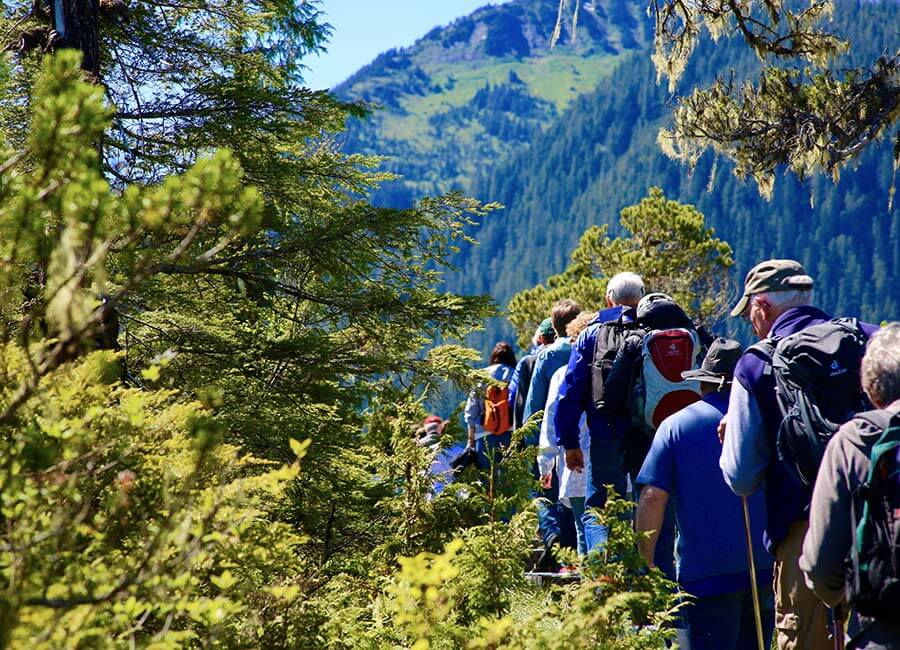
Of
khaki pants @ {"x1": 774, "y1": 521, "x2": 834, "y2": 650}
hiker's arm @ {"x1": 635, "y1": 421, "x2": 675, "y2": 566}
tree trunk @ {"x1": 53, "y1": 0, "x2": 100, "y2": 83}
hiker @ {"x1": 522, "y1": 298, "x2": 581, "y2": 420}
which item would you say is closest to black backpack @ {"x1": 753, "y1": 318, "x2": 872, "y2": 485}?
khaki pants @ {"x1": 774, "y1": 521, "x2": 834, "y2": 650}

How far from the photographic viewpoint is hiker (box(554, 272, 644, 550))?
5.38 meters

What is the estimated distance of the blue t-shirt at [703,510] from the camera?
3.78 meters

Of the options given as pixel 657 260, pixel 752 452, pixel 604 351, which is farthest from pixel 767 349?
pixel 657 260

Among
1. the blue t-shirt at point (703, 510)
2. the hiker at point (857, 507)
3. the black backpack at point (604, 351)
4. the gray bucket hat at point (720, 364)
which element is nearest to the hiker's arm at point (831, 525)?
the hiker at point (857, 507)

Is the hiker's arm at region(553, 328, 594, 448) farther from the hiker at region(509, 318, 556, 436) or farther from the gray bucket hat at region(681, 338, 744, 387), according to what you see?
the hiker at region(509, 318, 556, 436)

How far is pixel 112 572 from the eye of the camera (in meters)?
2.19

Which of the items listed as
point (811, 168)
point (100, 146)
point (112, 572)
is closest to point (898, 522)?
point (112, 572)

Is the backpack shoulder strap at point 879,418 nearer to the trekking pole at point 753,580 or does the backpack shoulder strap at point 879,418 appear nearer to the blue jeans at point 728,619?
the trekking pole at point 753,580

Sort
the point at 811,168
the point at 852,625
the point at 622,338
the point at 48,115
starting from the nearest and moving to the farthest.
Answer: the point at 48,115
the point at 852,625
the point at 622,338
the point at 811,168

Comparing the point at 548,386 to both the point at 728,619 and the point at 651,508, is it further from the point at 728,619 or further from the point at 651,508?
the point at 728,619

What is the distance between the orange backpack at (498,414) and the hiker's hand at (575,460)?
2.56 m

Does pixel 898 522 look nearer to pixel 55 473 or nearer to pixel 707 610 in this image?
pixel 707 610

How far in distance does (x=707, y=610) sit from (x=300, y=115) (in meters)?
4.00

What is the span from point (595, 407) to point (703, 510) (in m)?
1.61
